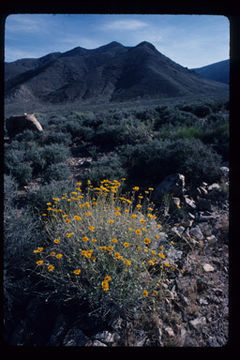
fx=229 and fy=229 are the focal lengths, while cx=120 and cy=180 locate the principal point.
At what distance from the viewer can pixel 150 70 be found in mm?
52000

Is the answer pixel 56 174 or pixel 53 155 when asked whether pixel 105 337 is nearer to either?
pixel 56 174

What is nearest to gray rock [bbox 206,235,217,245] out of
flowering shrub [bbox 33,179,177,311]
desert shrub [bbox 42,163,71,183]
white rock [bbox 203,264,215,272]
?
white rock [bbox 203,264,215,272]

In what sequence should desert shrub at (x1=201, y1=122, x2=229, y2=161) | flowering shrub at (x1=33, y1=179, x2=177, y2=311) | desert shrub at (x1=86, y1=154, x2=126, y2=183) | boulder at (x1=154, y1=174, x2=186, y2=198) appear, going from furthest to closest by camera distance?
desert shrub at (x1=201, y1=122, x2=229, y2=161) < desert shrub at (x1=86, y1=154, x2=126, y2=183) < boulder at (x1=154, y1=174, x2=186, y2=198) < flowering shrub at (x1=33, y1=179, x2=177, y2=311)

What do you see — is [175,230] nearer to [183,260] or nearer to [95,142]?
[183,260]

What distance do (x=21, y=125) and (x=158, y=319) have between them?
9763 mm

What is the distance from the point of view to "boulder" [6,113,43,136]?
31.9 ft

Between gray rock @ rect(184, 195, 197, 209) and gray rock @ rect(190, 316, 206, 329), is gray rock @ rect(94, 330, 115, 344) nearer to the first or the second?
gray rock @ rect(190, 316, 206, 329)

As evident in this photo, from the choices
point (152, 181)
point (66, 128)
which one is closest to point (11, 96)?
point (66, 128)

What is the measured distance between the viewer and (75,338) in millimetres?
1748

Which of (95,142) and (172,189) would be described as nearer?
(172,189)

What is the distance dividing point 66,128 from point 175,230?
787 centimetres

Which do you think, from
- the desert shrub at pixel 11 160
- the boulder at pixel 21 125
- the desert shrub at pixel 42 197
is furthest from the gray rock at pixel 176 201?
the boulder at pixel 21 125

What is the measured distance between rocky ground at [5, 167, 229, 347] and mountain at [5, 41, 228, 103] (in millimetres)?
41626

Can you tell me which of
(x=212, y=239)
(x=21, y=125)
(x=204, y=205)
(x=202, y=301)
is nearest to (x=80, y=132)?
(x=21, y=125)
